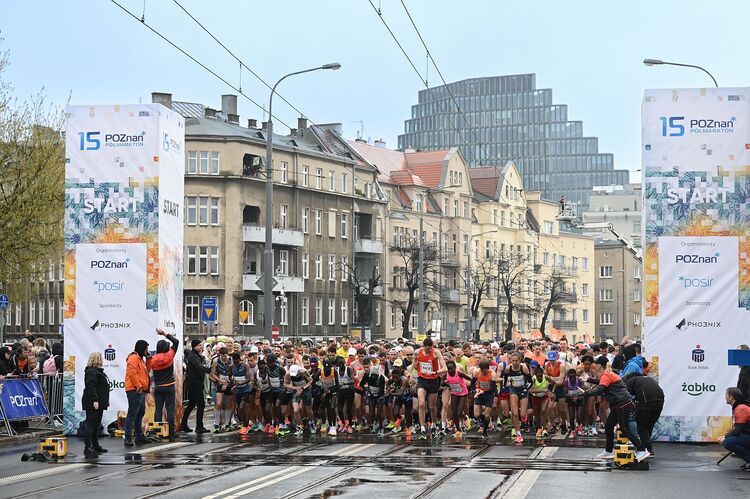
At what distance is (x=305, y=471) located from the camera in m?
18.5

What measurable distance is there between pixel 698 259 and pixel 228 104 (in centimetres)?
6222

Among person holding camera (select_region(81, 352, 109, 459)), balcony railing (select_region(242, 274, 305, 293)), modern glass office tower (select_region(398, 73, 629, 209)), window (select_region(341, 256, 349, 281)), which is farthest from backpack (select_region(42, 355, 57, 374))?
modern glass office tower (select_region(398, 73, 629, 209))

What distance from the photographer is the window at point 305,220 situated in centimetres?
7850

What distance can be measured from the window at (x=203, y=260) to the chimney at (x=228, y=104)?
12849 mm

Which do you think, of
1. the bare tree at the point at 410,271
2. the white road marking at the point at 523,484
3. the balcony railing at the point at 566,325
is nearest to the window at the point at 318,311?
the bare tree at the point at 410,271

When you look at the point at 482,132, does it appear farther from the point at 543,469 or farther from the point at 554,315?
the point at 543,469

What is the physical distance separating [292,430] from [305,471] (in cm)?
761

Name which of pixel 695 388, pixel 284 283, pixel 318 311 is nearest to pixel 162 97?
pixel 284 283

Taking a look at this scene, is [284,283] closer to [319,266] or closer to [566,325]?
[319,266]

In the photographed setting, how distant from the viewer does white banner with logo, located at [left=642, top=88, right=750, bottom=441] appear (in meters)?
23.2

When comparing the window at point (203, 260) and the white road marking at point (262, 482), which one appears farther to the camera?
the window at point (203, 260)

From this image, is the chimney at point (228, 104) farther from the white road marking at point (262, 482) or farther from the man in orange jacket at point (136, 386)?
the white road marking at point (262, 482)

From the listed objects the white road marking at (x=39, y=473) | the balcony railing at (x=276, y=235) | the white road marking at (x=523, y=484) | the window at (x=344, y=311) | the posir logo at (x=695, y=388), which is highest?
the balcony railing at (x=276, y=235)

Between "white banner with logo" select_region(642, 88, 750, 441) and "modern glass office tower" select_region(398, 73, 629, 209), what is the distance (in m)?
161
